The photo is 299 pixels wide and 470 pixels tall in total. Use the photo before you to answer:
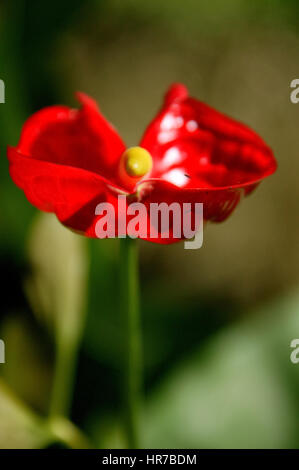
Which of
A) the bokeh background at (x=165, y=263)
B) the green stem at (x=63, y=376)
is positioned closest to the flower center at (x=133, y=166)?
the bokeh background at (x=165, y=263)

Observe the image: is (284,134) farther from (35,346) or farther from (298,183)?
(35,346)

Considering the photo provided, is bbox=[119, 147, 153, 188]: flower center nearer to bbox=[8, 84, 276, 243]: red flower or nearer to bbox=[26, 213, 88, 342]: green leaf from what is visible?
bbox=[8, 84, 276, 243]: red flower

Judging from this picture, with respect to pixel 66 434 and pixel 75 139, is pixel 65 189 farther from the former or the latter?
pixel 66 434

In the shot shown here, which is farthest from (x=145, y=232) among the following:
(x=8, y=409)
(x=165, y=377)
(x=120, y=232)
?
(x=165, y=377)

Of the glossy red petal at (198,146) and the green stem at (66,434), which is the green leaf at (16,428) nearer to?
the green stem at (66,434)

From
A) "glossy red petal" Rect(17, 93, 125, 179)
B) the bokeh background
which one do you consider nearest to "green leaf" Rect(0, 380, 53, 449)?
the bokeh background
